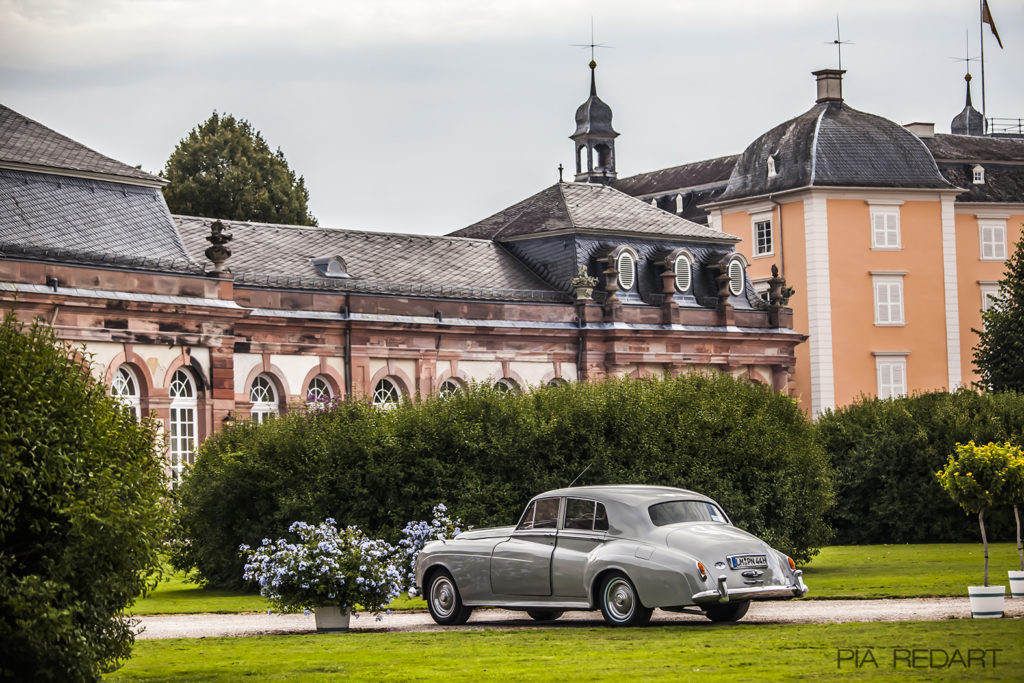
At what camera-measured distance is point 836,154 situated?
220ft

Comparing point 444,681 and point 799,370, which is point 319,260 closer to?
point 799,370

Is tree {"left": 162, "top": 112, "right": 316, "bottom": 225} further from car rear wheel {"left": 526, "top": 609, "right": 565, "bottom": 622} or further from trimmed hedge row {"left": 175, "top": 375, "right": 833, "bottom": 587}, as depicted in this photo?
car rear wheel {"left": 526, "top": 609, "right": 565, "bottom": 622}

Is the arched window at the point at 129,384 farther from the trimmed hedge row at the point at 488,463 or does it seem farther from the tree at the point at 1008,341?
the tree at the point at 1008,341

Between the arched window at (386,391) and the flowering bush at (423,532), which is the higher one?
the arched window at (386,391)

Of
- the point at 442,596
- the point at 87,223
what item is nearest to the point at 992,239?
the point at 87,223

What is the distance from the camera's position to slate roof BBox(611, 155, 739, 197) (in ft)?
279

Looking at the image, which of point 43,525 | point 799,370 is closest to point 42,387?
point 43,525

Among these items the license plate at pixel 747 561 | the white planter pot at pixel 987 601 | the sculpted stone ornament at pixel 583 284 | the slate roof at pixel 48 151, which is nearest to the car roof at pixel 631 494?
the license plate at pixel 747 561

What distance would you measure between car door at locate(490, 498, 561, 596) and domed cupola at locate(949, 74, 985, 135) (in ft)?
251

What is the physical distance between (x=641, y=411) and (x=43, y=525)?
1565 cm

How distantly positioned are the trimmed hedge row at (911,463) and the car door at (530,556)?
1924cm

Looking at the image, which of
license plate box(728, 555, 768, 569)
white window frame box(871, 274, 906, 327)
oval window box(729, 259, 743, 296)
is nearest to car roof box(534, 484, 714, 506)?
license plate box(728, 555, 768, 569)

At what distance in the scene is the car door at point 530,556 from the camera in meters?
20.7

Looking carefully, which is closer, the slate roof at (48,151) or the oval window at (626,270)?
the slate roof at (48,151)
